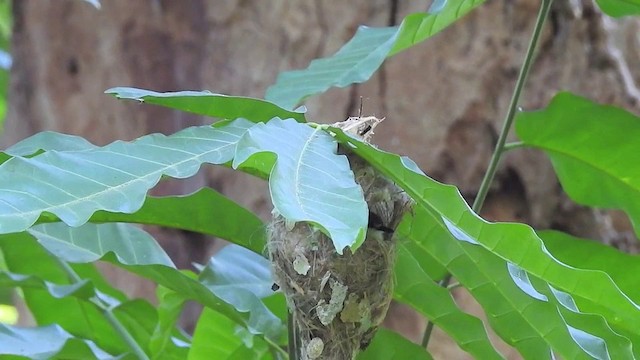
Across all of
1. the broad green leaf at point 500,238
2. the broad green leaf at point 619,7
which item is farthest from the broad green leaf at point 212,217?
the broad green leaf at point 619,7

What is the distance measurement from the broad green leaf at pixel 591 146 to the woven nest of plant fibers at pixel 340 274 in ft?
1.11

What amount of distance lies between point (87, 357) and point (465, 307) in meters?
0.91

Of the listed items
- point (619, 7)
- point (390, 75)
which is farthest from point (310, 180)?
point (390, 75)

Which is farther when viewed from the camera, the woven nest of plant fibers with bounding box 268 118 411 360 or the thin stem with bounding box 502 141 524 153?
the thin stem with bounding box 502 141 524 153

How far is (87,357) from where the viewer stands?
850 millimetres

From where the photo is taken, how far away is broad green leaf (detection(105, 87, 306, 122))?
0.62m

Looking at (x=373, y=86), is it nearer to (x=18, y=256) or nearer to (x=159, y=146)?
(x=18, y=256)

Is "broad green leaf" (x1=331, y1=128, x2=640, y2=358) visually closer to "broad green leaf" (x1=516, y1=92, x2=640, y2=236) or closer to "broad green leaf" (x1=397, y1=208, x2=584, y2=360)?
"broad green leaf" (x1=397, y1=208, x2=584, y2=360)

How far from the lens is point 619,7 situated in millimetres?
869

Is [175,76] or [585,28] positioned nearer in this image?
[585,28]

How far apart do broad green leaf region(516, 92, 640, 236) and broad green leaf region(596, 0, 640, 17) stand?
0.10 m

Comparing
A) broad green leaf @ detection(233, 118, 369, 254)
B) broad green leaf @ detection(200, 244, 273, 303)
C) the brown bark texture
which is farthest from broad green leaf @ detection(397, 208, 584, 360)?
the brown bark texture

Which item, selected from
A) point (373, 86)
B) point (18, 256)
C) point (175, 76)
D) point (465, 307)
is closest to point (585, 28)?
point (373, 86)

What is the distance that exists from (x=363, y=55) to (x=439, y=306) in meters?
0.27
